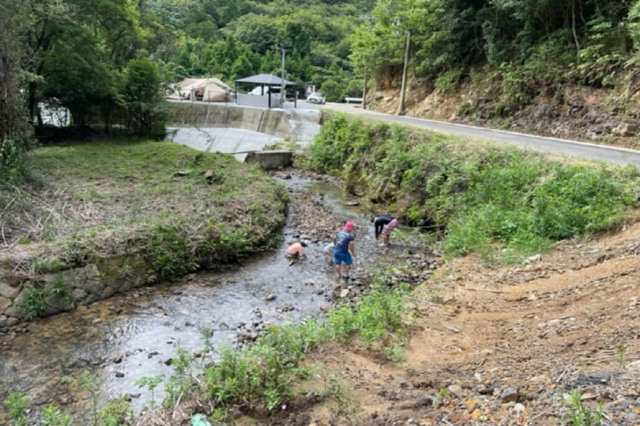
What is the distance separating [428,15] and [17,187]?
2184 centimetres

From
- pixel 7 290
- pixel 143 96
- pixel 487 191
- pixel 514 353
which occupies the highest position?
pixel 143 96

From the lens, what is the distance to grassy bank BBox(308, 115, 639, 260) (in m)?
8.55

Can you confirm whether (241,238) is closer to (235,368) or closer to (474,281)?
(474,281)

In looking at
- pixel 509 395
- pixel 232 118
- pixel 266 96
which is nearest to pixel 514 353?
pixel 509 395

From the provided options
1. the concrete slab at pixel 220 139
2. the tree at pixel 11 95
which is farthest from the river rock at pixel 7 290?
the concrete slab at pixel 220 139

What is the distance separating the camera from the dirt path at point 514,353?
345cm

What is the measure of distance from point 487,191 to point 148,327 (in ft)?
26.4

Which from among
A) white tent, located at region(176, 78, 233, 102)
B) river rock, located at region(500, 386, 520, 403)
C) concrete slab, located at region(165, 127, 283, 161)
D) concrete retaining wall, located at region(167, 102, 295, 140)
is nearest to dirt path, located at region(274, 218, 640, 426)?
river rock, located at region(500, 386, 520, 403)

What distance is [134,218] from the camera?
9961 millimetres

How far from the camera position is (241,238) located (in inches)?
404

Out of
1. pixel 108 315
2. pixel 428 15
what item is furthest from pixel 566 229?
pixel 428 15

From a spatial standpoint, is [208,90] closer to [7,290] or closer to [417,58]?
[417,58]

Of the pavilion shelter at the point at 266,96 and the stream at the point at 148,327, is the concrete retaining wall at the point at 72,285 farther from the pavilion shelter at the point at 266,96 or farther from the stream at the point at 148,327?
the pavilion shelter at the point at 266,96

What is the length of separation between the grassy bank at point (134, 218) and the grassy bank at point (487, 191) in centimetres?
378
